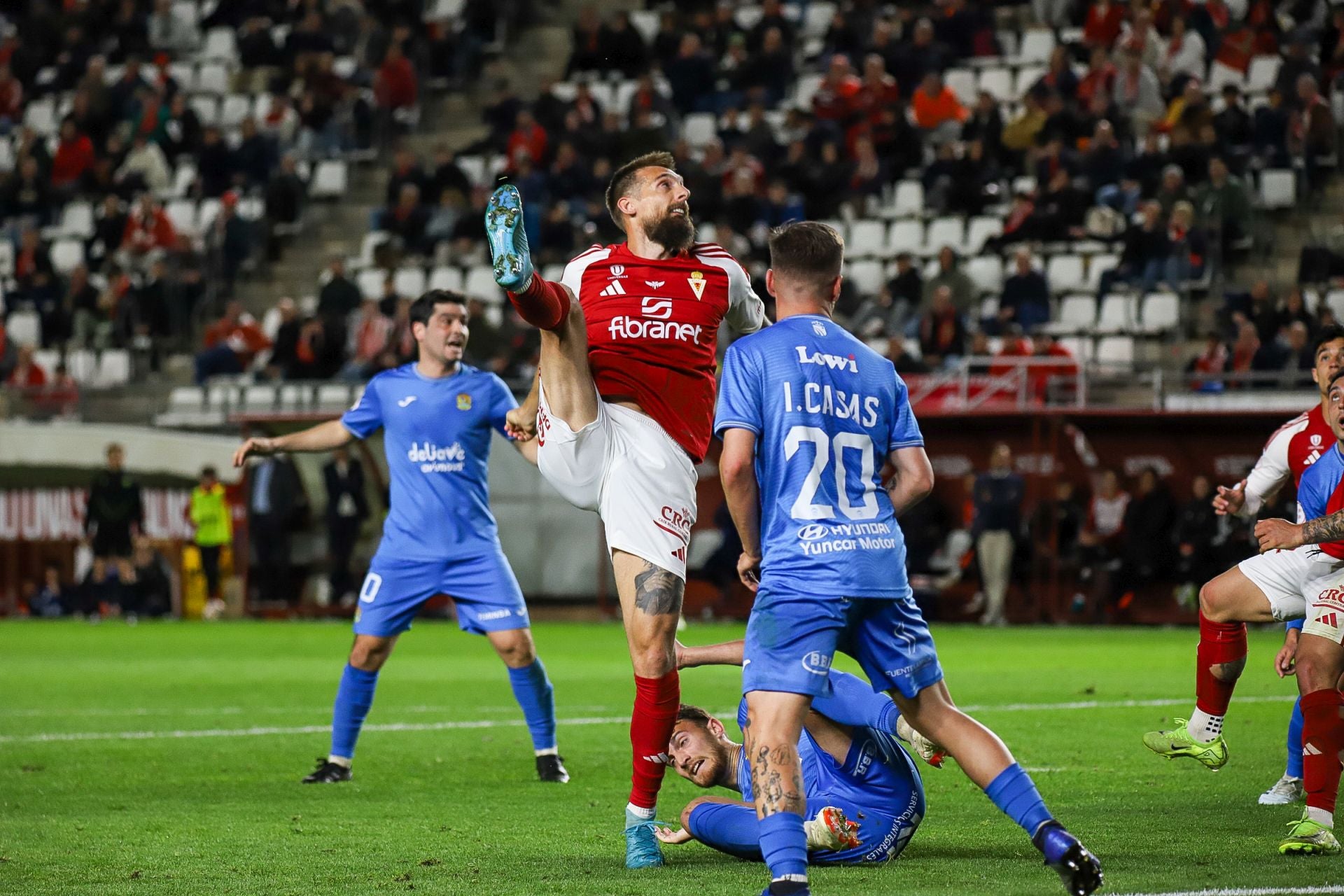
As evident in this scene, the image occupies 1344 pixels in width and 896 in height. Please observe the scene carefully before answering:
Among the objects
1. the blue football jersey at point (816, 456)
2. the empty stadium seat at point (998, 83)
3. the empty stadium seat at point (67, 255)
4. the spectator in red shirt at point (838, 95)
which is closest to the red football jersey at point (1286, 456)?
the blue football jersey at point (816, 456)

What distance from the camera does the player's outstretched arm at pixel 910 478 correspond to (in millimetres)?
5875

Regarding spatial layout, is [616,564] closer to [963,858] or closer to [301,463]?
[963,858]

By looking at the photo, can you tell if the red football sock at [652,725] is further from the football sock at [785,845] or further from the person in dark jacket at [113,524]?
the person in dark jacket at [113,524]

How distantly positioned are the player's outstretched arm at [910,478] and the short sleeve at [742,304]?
1.48 metres

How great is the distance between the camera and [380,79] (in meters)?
31.0


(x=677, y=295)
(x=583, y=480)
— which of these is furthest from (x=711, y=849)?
(x=677, y=295)

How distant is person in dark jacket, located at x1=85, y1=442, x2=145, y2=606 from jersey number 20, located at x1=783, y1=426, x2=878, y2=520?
19.9 metres

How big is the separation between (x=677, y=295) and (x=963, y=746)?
2282 millimetres

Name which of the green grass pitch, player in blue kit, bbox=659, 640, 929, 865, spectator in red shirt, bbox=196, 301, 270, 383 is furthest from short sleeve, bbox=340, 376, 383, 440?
spectator in red shirt, bbox=196, 301, 270, 383

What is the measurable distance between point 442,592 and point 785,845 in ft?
14.8

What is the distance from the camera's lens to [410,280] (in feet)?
90.2

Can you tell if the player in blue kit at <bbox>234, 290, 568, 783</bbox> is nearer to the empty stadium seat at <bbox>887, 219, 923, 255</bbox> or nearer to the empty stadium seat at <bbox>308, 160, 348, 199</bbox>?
the empty stadium seat at <bbox>887, 219, 923, 255</bbox>

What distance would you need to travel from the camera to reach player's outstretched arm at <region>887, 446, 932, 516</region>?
5875 mm

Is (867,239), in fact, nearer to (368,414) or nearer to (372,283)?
(372,283)
